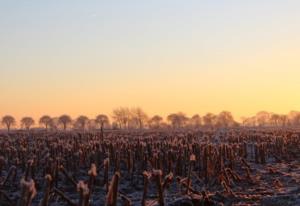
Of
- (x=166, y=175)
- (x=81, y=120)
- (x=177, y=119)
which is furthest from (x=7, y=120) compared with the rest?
A: (x=166, y=175)

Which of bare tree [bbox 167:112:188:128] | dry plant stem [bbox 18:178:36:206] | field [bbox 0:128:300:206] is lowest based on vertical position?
field [bbox 0:128:300:206]

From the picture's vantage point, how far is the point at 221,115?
19712cm

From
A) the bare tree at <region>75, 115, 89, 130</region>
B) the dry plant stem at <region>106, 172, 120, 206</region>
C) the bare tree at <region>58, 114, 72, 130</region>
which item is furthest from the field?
the bare tree at <region>75, 115, 89, 130</region>

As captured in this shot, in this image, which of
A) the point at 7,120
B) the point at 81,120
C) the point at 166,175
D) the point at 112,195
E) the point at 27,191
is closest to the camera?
the point at 27,191

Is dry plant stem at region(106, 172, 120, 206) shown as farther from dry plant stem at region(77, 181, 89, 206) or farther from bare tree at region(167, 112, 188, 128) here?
bare tree at region(167, 112, 188, 128)

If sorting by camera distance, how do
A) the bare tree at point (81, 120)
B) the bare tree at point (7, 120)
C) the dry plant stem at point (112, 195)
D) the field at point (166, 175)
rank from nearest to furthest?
the dry plant stem at point (112, 195)
the field at point (166, 175)
the bare tree at point (7, 120)
the bare tree at point (81, 120)

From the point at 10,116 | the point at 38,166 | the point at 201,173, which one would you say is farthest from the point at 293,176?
the point at 10,116

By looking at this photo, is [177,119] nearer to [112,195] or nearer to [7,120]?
[7,120]

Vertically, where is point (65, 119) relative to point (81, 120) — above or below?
above

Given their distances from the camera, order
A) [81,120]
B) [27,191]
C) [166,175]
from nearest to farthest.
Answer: [27,191] < [166,175] < [81,120]

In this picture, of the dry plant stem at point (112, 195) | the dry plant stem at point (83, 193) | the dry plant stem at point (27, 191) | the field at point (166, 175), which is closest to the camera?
the dry plant stem at point (27, 191)

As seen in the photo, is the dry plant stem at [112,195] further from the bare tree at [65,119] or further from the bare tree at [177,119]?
the bare tree at [177,119]

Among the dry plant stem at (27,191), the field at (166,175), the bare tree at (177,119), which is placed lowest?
the field at (166,175)

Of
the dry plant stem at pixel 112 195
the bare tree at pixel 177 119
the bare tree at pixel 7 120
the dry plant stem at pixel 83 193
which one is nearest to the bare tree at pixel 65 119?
the bare tree at pixel 7 120
